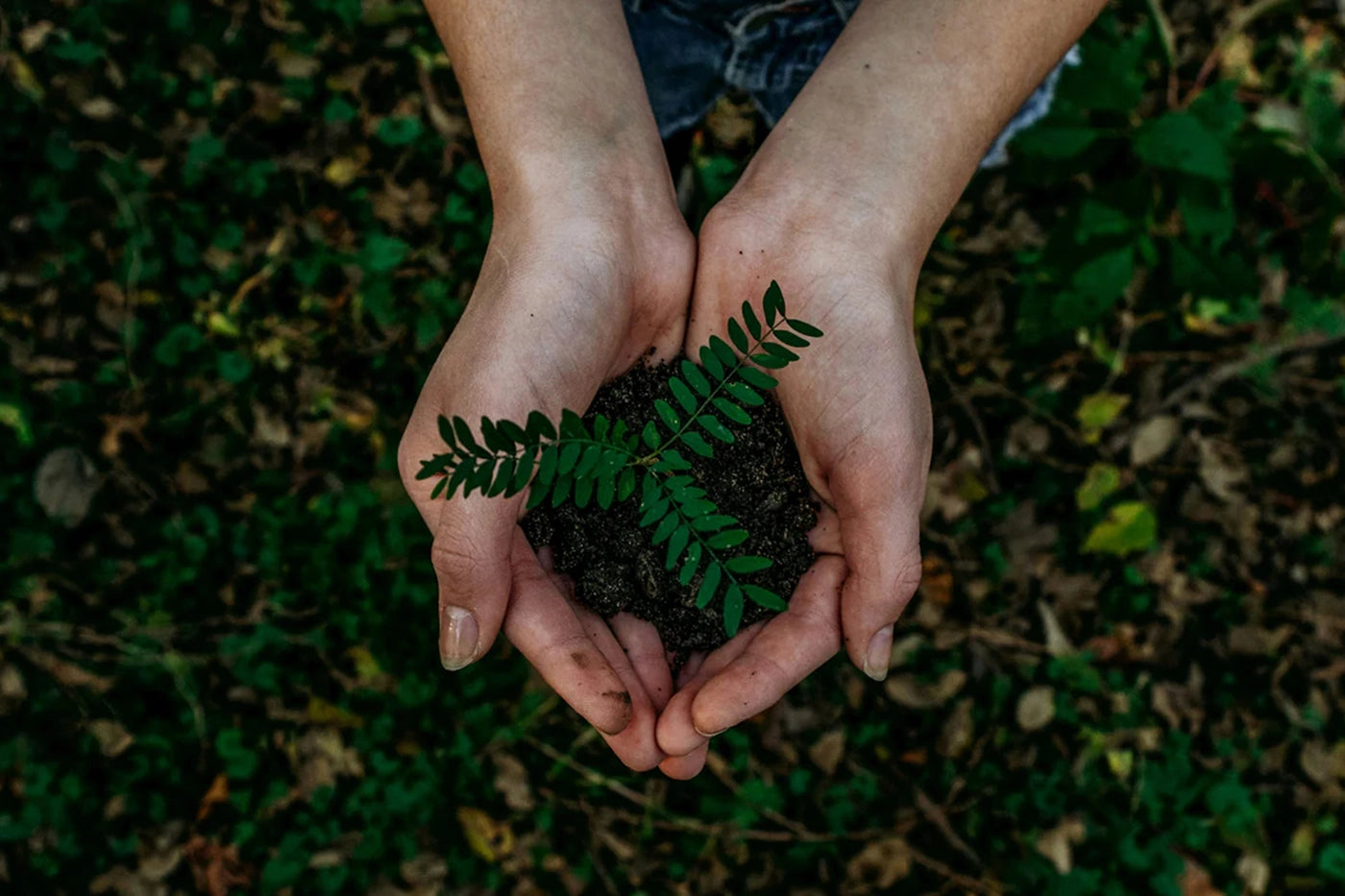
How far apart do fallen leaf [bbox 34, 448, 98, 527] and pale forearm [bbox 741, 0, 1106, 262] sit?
281 cm

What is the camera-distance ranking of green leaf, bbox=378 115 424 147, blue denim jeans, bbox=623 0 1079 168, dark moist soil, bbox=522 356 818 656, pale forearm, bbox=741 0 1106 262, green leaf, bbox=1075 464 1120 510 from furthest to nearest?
green leaf, bbox=378 115 424 147
green leaf, bbox=1075 464 1120 510
blue denim jeans, bbox=623 0 1079 168
pale forearm, bbox=741 0 1106 262
dark moist soil, bbox=522 356 818 656

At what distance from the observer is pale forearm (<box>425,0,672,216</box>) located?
103 inches

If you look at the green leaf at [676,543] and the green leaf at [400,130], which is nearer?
the green leaf at [676,543]

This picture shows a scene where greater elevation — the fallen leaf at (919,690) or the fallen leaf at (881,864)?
the fallen leaf at (919,690)

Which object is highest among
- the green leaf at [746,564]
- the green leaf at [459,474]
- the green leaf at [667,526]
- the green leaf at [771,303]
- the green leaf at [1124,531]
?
the green leaf at [771,303]

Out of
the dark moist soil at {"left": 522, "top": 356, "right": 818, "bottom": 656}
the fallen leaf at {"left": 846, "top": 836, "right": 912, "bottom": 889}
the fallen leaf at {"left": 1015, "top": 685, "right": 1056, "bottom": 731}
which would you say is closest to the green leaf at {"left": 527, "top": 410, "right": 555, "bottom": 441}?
the dark moist soil at {"left": 522, "top": 356, "right": 818, "bottom": 656}

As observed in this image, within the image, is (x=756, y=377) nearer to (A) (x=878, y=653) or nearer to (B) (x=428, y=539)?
(A) (x=878, y=653)

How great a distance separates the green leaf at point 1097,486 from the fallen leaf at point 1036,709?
2.37ft

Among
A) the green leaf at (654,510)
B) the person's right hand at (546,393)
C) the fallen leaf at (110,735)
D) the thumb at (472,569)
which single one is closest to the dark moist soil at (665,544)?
the person's right hand at (546,393)

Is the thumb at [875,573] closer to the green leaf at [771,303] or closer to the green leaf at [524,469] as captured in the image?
the green leaf at [771,303]

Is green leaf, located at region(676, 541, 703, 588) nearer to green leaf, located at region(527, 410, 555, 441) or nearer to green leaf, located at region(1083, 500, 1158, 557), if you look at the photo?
green leaf, located at region(527, 410, 555, 441)

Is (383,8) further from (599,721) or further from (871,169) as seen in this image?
(599,721)

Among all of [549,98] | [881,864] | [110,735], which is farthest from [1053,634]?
[110,735]

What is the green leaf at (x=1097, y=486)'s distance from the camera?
12.7 feet
